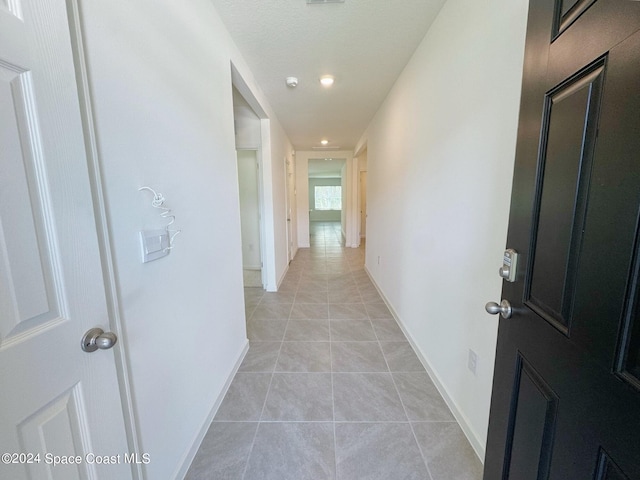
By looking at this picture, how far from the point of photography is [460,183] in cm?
151

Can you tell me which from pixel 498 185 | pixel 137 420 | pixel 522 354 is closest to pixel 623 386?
pixel 522 354

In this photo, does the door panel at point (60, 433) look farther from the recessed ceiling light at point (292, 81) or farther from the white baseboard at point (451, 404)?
the recessed ceiling light at point (292, 81)

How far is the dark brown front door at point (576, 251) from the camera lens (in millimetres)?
484

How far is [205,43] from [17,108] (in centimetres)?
129

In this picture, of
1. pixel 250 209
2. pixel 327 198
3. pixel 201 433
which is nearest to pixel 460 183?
pixel 201 433

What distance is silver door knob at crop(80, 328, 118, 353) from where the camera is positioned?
2.39ft

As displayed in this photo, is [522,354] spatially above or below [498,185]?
below

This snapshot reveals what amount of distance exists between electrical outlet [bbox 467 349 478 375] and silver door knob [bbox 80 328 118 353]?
157 cm

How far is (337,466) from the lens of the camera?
1.30 meters

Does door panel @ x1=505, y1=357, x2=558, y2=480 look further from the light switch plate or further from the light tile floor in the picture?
the light switch plate

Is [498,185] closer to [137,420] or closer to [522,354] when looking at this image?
[522,354]

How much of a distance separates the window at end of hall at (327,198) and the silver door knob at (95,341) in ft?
44.4

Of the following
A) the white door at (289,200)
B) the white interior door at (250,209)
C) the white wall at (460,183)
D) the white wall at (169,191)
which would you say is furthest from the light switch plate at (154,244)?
the white door at (289,200)

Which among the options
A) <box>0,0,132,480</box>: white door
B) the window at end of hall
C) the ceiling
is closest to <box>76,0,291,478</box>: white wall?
<box>0,0,132,480</box>: white door
